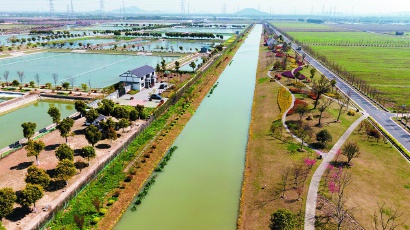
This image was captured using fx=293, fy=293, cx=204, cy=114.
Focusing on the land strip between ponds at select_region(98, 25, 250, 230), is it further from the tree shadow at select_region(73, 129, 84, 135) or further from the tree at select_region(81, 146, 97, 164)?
the tree shadow at select_region(73, 129, 84, 135)

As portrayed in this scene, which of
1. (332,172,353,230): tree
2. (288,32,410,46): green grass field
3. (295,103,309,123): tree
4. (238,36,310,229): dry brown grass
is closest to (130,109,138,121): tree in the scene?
(238,36,310,229): dry brown grass

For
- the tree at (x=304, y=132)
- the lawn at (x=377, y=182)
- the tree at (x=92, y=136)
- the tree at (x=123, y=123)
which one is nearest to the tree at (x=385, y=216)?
the lawn at (x=377, y=182)

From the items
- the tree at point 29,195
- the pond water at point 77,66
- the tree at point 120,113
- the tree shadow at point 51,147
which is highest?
the pond water at point 77,66

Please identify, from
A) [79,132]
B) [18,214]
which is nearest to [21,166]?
[18,214]

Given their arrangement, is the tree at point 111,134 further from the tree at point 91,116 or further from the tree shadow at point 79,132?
the tree shadow at point 79,132

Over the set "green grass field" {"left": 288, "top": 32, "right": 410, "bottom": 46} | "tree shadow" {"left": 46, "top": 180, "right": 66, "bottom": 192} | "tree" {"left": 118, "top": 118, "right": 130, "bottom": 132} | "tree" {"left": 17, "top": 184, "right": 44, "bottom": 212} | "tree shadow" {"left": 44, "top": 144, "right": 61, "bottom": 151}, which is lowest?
"tree shadow" {"left": 46, "top": 180, "right": 66, "bottom": 192}

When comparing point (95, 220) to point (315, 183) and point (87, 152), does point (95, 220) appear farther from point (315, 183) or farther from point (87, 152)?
point (315, 183)
